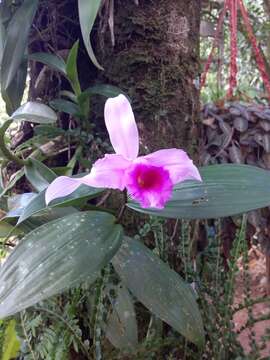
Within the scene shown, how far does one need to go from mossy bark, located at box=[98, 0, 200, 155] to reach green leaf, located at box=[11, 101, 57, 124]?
17 cm

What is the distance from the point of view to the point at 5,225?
0.59 meters

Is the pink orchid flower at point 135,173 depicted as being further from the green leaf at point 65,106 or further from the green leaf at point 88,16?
the green leaf at point 65,106

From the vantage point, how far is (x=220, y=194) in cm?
49

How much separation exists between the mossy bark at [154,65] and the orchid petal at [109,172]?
0.32 meters

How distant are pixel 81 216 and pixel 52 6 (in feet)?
1.67

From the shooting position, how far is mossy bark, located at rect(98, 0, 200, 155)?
738mm

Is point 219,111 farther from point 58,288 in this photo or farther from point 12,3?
point 58,288

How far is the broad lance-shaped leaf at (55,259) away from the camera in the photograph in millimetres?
384

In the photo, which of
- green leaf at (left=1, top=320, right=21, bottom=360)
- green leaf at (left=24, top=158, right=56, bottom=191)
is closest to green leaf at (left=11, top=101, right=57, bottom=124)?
green leaf at (left=24, top=158, right=56, bottom=191)

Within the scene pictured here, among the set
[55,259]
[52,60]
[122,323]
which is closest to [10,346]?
[122,323]

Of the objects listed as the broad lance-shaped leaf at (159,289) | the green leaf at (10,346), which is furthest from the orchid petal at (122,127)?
the green leaf at (10,346)

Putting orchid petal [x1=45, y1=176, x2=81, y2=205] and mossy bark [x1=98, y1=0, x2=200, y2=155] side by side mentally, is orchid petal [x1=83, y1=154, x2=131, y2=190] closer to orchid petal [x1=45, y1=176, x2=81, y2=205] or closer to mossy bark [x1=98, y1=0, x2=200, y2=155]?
orchid petal [x1=45, y1=176, x2=81, y2=205]

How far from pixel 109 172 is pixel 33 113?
24cm

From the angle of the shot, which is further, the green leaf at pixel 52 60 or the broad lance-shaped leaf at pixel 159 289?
the green leaf at pixel 52 60
